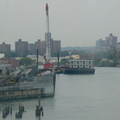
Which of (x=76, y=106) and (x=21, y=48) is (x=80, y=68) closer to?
(x=76, y=106)

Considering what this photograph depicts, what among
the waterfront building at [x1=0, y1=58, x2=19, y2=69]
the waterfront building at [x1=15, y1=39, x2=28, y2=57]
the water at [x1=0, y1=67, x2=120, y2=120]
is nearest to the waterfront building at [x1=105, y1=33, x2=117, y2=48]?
the waterfront building at [x1=15, y1=39, x2=28, y2=57]

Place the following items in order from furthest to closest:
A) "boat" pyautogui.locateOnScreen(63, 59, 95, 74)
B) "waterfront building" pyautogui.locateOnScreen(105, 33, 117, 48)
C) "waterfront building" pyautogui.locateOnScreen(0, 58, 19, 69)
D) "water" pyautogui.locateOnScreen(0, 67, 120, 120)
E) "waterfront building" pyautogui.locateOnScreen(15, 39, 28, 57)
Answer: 1. "waterfront building" pyautogui.locateOnScreen(105, 33, 117, 48)
2. "waterfront building" pyautogui.locateOnScreen(15, 39, 28, 57)
3. "boat" pyautogui.locateOnScreen(63, 59, 95, 74)
4. "waterfront building" pyautogui.locateOnScreen(0, 58, 19, 69)
5. "water" pyautogui.locateOnScreen(0, 67, 120, 120)

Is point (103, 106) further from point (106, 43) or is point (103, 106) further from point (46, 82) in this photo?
point (106, 43)

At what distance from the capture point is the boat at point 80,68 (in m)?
26.9

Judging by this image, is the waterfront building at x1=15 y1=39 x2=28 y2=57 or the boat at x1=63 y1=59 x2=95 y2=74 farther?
the waterfront building at x1=15 y1=39 x2=28 y2=57

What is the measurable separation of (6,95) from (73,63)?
1658 centimetres

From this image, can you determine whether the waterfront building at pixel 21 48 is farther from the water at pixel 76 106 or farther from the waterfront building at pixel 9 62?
the water at pixel 76 106

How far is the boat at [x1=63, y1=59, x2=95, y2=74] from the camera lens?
1059 inches

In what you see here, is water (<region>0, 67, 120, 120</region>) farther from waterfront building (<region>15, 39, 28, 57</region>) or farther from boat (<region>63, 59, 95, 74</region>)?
waterfront building (<region>15, 39, 28, 57</region>)

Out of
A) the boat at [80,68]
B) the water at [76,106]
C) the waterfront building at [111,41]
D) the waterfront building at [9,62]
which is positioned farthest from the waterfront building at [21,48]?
the water at [76,106]

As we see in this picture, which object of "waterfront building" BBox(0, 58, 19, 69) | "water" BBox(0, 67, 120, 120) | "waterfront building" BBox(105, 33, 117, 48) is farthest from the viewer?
"waterfront building" BBox(105, 33, 117, 48)

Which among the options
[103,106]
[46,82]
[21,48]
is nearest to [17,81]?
[46,82]

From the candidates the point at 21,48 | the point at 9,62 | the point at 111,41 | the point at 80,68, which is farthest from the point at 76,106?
the point at 111,41

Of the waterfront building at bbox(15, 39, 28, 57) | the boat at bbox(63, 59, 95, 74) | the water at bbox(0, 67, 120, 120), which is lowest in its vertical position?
the water at bbox(0, 67, 120, 120)
